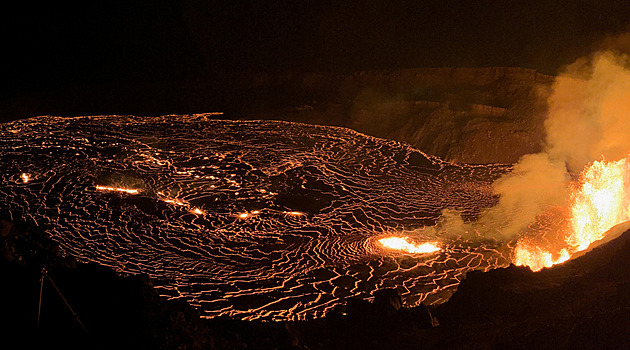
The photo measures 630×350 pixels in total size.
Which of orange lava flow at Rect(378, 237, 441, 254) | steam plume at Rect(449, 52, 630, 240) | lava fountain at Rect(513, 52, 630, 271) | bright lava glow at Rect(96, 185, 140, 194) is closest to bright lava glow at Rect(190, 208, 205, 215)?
bright lava glow at Rect(96, 185, 140, 194)

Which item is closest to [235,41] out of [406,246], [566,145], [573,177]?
[566,145]

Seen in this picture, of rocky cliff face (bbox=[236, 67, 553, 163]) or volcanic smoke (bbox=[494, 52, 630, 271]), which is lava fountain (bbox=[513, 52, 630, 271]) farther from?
rocky cliff face (bbox=[236, 67, 553, 163])

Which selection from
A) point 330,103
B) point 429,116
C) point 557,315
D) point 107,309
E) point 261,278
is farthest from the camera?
point 330,103

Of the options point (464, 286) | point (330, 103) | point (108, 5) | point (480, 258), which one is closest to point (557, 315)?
point (464, 286)

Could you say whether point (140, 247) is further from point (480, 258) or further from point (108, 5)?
point (108, 5)

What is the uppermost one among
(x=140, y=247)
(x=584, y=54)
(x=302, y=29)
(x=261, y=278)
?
(x=302, y=29)
